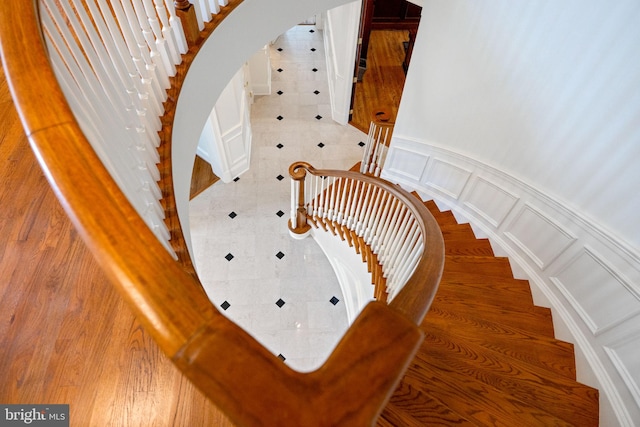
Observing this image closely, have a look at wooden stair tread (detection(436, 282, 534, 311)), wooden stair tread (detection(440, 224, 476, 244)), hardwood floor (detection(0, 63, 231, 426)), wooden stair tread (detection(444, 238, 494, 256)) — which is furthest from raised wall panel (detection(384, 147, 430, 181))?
hardwood floor (detection(0, 63, 231, 426))

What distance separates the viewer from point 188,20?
6.91 feet

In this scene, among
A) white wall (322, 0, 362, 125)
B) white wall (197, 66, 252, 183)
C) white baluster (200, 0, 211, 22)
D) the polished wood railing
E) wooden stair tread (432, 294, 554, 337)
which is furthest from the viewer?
white wall (322, 0, 362, 125)

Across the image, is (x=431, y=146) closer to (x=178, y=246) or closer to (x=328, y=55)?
(x=178, y=246)

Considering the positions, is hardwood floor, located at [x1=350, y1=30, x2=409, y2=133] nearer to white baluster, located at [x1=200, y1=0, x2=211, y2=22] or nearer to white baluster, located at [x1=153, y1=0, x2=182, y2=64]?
white baluster, located at [x1=200, y1=0, x2=211, y2=22]

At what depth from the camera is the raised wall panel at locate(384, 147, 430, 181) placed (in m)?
4.27

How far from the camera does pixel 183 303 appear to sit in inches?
24.2

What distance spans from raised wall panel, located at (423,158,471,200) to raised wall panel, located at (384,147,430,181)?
5.3 inches

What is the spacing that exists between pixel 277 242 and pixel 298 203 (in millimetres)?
831

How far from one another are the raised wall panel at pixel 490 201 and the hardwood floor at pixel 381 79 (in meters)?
3.19

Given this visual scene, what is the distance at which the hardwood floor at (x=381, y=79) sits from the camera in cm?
683

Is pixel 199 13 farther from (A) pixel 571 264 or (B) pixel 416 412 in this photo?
(A) pixel 571 264

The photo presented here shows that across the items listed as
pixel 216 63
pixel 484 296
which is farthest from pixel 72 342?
pixel 484 296

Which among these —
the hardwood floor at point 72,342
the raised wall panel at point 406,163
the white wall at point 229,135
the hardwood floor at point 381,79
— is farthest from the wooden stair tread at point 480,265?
the hardwood floor at point 381,79

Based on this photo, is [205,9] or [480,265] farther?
[480,265]
